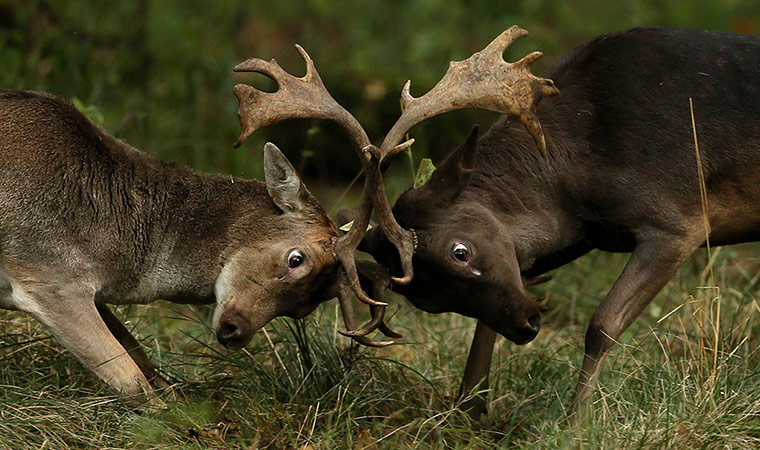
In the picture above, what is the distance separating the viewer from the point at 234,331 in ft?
20.3

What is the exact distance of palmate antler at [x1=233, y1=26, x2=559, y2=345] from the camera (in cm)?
601

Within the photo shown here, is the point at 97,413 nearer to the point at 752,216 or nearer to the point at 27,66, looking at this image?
the point at 752,216

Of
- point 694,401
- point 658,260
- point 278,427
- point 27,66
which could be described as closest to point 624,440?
point 694,401

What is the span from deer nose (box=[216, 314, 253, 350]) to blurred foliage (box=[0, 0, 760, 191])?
2749mm

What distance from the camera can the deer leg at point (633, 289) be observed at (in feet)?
20.9

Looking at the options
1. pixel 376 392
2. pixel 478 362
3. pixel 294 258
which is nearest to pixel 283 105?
pixel 294 258

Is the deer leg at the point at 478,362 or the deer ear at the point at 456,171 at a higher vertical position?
the deer ear at the point at 456,171

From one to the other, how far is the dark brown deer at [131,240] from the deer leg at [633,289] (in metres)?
1.15

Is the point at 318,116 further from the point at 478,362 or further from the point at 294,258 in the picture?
the point at 478,362

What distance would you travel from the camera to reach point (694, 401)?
5789 millimetres

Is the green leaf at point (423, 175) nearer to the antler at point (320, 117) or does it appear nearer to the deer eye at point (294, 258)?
the antler at point (320, 117)

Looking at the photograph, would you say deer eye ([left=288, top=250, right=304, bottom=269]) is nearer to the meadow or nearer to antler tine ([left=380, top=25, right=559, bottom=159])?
the meadow

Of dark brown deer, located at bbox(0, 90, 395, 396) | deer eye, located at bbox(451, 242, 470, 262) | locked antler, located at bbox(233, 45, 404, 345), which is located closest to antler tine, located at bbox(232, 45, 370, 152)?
locked antler, located at bbox(233, 45, 404, 345)

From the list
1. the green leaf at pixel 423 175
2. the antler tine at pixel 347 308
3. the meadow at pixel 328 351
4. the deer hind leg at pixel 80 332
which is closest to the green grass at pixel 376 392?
the meadow at pixel 328 351
